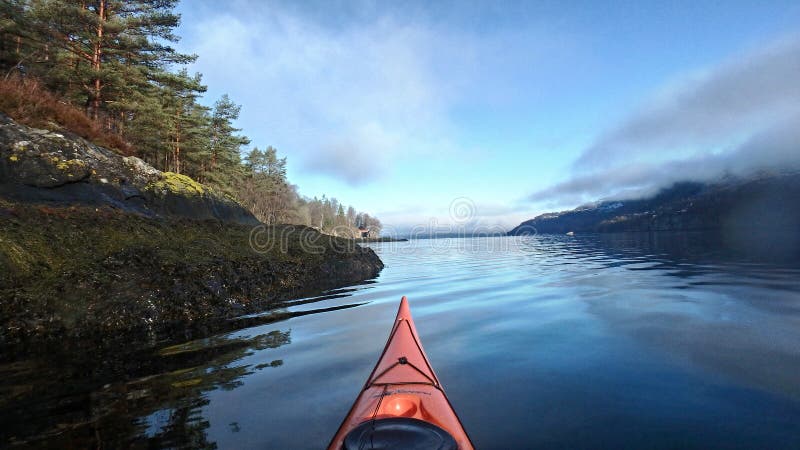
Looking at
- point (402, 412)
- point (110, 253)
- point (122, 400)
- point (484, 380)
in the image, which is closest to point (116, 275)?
point (110, 253)

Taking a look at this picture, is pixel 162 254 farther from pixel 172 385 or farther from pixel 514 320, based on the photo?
pixel 514 320

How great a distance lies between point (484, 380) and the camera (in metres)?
5.29

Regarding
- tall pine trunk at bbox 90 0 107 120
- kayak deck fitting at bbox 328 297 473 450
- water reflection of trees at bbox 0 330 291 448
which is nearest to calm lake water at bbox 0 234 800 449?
water reflection of trees at bbox 0 330 291 448

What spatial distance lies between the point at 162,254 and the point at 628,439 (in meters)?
10.9

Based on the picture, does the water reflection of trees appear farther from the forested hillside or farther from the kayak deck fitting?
the forested hillside

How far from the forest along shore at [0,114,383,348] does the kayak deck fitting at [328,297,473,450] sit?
6.10 meters

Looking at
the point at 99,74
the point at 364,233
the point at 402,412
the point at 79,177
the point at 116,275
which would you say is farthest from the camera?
the point at 364,233

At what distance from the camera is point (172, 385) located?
4938 millimetres

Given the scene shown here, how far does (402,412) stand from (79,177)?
12872 mm

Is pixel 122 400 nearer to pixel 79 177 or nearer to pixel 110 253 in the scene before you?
pixel 110 253

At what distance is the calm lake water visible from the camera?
149 inches

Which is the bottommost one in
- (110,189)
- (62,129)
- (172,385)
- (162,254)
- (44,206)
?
(172,385)

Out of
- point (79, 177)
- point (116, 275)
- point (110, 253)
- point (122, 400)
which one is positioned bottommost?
point (122, 400)

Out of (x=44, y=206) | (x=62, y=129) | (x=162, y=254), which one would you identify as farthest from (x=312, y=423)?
(x=62, y=129)
